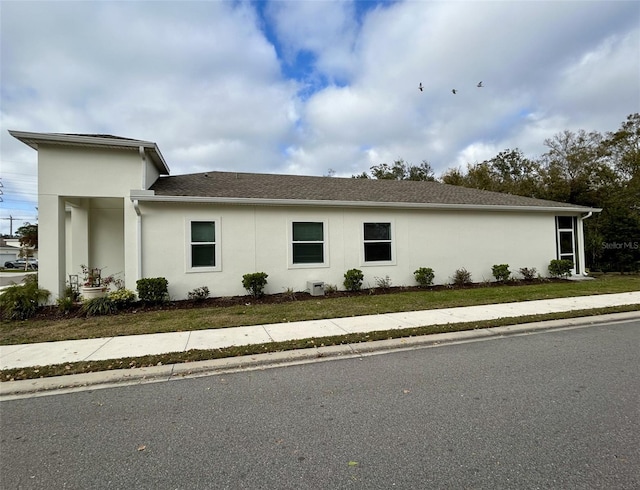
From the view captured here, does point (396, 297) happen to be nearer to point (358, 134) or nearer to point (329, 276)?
point (329, 276)

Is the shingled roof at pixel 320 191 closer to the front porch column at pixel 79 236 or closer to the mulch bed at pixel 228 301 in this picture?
the front porch column at pixel 79 236

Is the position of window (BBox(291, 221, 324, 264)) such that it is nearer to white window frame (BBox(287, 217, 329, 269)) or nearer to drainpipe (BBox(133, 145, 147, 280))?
white window frame (BBox(287, 217, 329, 269))

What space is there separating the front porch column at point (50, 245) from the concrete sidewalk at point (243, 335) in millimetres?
3968

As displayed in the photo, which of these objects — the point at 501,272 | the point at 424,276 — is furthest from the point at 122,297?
the point at 501,272

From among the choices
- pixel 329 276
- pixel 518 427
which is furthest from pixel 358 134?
Result: pixel 518 427

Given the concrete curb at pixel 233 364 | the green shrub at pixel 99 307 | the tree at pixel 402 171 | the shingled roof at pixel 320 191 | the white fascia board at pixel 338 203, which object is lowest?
the concrete curb at pixel 233 364

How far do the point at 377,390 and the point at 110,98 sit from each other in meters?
14.1

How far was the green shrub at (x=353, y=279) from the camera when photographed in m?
→ 10.7

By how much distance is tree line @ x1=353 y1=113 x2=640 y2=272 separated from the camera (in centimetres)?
1664

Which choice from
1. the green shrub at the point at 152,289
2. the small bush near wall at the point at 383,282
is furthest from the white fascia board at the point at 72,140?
the small bush near wall at the point at 383,282

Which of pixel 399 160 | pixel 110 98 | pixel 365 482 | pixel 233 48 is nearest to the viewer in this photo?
pixel 365 482

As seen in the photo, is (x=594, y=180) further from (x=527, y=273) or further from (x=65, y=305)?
(x=65, y=305)

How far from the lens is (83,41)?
9.43 meters

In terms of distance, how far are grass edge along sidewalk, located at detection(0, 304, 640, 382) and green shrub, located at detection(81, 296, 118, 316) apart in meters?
4.00
